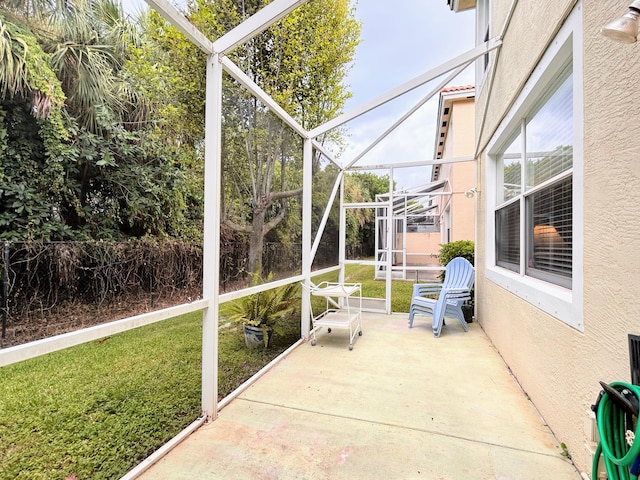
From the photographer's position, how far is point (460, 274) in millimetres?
5410

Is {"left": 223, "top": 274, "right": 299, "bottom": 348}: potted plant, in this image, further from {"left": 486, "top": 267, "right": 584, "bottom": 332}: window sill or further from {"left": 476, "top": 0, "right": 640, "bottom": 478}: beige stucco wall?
{"left": 476, "top": 0, "right": 640, "bottom": 478}: beige stucco wall

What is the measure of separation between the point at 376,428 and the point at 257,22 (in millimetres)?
3075

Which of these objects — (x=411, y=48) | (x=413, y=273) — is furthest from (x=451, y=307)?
(x=413, y=273)

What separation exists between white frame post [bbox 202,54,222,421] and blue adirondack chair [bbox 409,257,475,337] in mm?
3322

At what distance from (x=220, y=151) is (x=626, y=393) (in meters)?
2.63

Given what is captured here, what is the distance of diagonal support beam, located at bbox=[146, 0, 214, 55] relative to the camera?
1.83m

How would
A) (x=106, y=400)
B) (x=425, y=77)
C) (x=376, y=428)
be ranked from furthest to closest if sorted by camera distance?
(x=425, y=77)
(x=106, y=400)
(x=376, y=428)

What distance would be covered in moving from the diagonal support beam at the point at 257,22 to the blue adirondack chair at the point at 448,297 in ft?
13.1

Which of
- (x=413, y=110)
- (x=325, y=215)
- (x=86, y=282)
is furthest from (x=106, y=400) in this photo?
(x=413, y=110)

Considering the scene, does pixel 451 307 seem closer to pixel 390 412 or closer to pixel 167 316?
pixel 390 412

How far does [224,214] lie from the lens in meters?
2.62

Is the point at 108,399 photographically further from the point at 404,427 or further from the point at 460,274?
the point at 460,274

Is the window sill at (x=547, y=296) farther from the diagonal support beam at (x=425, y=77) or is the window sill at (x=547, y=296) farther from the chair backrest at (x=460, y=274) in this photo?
the diagonal support beam at (x=425, y=77)

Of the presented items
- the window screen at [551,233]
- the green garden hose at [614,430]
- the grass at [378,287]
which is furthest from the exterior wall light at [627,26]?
the grass at [378,287]
